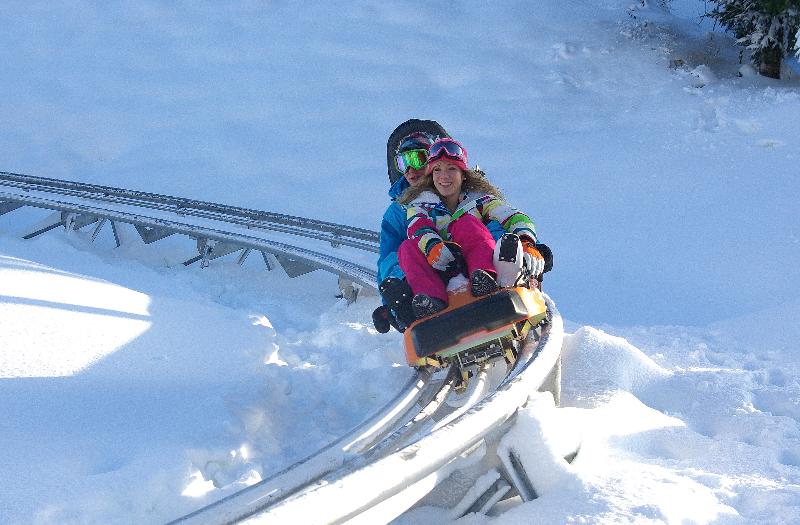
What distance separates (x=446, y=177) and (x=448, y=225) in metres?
0.30

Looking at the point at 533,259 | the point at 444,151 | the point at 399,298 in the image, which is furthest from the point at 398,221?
the point at 533,259

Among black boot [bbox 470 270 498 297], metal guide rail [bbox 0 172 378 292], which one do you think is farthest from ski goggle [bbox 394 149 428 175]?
metal guide rail [bbox 0 172 378 292]

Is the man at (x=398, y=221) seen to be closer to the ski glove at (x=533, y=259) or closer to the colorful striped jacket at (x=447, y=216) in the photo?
the colorful striped jacket at (x=447, y=216)

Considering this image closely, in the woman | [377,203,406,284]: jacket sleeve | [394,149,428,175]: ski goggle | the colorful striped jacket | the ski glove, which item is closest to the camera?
the woman

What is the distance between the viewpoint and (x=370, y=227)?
1103 centimetres

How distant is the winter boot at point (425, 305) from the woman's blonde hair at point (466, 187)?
2.92ft

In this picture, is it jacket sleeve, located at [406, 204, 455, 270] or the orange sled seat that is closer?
the orange sled seat

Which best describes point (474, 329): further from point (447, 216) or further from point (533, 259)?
point (447, 216)

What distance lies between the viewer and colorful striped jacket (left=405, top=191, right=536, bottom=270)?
172 inches

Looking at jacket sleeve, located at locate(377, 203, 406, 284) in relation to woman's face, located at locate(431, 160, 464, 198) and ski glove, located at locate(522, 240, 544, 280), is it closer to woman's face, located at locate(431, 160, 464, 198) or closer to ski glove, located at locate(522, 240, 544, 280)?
woman's face, located at locate(431, 160, 464, 198)

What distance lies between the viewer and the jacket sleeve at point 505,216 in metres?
4.44

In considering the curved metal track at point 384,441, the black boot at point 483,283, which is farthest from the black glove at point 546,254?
the black boot at point 483,283

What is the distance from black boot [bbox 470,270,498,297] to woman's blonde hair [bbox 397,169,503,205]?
909 mm

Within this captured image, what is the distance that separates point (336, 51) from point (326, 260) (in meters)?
13.1
